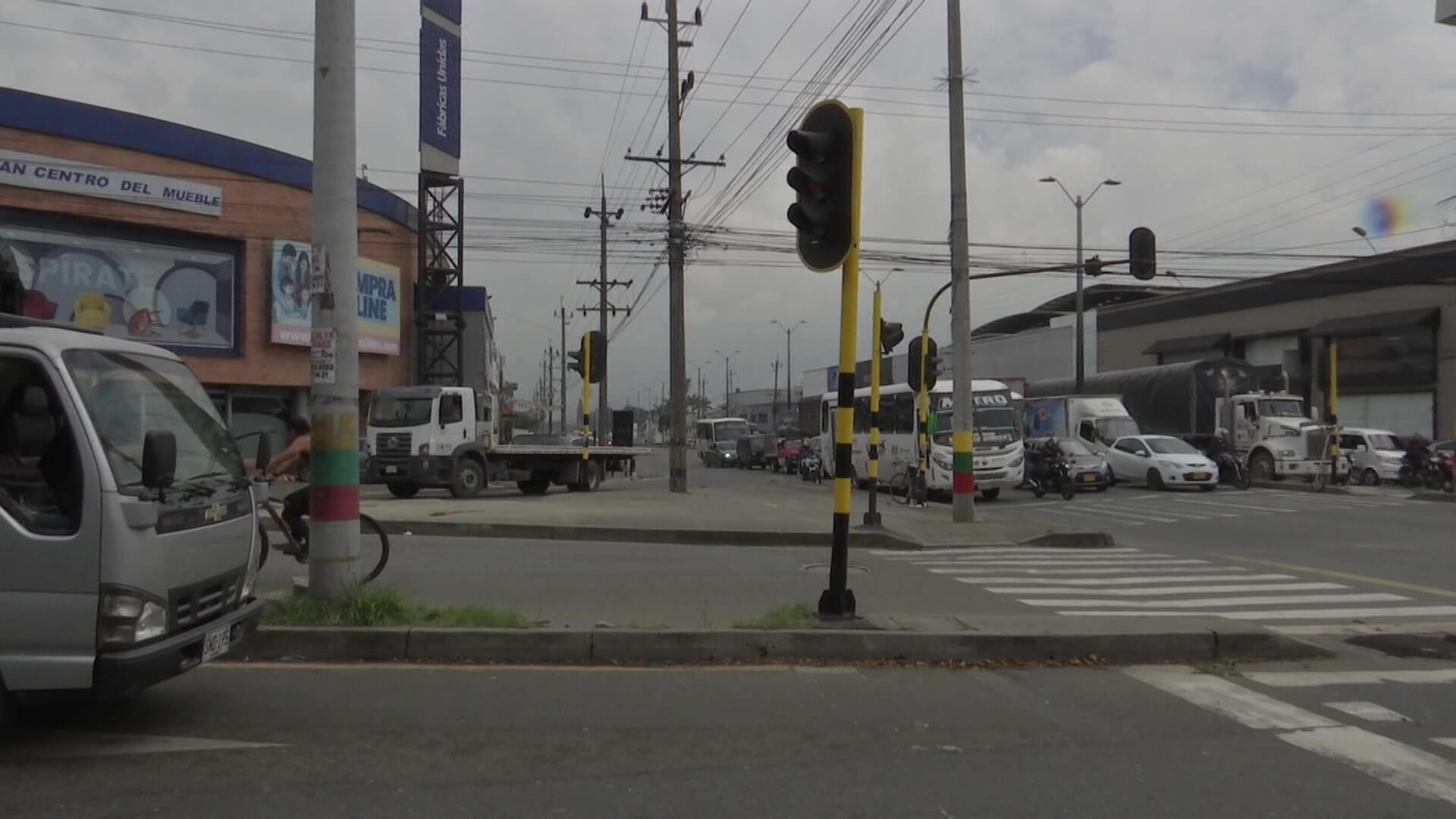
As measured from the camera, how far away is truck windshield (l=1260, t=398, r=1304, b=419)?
31.2m

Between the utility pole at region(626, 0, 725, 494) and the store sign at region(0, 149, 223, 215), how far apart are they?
39.6 feet

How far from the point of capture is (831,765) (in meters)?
5.32

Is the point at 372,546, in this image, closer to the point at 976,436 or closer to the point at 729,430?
the point at 976,436

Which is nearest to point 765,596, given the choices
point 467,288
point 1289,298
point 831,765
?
point 831,765

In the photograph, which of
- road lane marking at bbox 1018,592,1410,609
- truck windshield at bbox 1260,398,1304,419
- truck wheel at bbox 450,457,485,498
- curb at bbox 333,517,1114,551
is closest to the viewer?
road lane marking at bbox 1018,592,1410,609

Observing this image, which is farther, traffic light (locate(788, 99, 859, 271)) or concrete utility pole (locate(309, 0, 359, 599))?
traffic light (locate(788, 99, 859, 271))

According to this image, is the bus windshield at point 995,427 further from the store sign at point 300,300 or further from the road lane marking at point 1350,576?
the store sign at point 300,300

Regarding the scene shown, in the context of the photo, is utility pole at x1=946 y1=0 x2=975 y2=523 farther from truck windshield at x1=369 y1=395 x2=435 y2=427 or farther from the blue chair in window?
the blue chair in window

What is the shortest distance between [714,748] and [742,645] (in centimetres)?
205

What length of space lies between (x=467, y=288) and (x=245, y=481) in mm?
30911

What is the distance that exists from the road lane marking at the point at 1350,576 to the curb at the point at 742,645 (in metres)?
4.75

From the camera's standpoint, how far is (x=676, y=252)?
2503 centimetres

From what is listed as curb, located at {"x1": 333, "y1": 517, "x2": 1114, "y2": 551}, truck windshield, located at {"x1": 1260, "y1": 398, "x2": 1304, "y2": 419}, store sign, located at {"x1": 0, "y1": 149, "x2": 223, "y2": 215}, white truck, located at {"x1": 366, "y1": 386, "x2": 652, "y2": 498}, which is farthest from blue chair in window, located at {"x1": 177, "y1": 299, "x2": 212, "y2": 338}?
truck windshield, located at {"x1": 1260, "y1": 398, "x2": 1304, "y2": 419}

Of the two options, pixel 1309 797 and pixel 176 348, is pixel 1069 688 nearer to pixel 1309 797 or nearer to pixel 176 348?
pixel 1309 797
